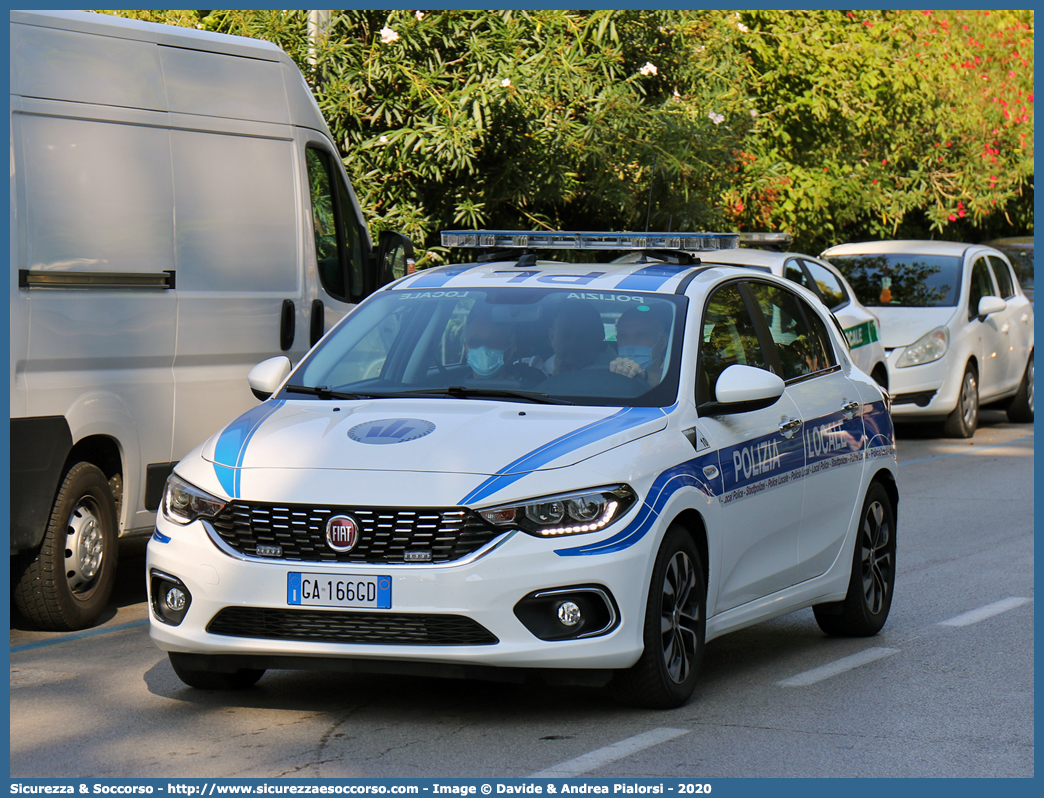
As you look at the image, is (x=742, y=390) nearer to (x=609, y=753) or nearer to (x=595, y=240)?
(x=595, y=240)

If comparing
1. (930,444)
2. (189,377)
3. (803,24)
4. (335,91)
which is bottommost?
(930,444)

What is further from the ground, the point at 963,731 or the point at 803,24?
the point at 803,24

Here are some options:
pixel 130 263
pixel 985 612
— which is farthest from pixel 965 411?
pixel 130 263

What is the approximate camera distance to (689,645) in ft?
20.3

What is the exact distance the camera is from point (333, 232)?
386 inches

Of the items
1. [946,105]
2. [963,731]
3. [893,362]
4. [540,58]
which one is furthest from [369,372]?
[946,105]

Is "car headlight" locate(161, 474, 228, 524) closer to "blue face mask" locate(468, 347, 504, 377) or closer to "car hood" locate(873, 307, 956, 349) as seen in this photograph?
"blue face mask" locate(468, 347, 504, 377)

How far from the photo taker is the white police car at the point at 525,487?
5605 millimetres

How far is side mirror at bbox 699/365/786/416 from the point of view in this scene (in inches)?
251

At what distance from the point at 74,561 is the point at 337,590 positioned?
107 inches

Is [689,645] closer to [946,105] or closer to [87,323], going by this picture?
[87,323]

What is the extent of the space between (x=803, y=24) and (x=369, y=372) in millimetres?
14102

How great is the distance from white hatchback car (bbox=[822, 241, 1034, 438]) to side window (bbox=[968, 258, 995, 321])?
0.4 inches

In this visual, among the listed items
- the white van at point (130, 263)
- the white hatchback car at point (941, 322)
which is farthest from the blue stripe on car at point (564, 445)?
the white hatchback car at point (941, 322)
